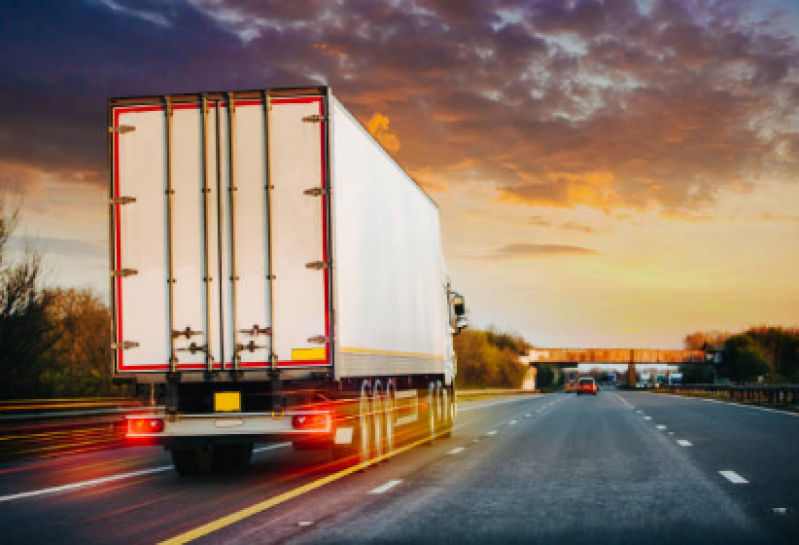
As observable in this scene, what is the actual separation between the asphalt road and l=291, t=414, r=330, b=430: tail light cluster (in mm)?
698

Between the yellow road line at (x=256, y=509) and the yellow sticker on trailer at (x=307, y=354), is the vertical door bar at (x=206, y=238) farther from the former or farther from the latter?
the yellow road line at (x=256, y=509)

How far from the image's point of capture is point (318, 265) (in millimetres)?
12477

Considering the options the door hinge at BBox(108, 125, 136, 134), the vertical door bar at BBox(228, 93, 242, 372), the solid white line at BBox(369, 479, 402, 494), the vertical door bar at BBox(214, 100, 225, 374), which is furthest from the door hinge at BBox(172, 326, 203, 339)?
the solid white line at BBox(369, 479, 402, 494)

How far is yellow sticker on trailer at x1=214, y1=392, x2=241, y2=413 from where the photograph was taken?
1272 centimetres

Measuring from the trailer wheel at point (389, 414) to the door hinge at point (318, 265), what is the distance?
462 centimetres

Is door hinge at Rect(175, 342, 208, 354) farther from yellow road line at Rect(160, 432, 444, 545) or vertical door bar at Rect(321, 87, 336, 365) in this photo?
yellow road line at Rect(160, 432, 444, 545)

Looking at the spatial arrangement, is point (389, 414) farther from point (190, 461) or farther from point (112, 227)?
point (112, 227)

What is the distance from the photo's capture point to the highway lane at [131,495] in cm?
915

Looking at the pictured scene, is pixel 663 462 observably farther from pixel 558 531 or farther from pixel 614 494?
pixel 558 531

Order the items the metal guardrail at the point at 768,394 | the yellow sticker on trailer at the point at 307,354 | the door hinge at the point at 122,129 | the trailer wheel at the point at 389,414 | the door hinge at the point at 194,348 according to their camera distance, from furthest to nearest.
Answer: the metal guardrail at the point at 768,394
the trailer wheel at the point at 389,414
the door hinge at the point at 122,129
the door hinge at the point at 194,348
the yellow sticker on trailer at the point at 307,354

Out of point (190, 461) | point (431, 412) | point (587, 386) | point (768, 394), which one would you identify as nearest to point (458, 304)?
point (431, 412)

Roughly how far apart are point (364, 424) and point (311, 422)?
235 centimetres

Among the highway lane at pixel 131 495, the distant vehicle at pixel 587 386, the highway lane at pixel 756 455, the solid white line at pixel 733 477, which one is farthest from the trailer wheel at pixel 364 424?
the distant vehicle at pixel 587 386

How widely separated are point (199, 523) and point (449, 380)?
619 inches
